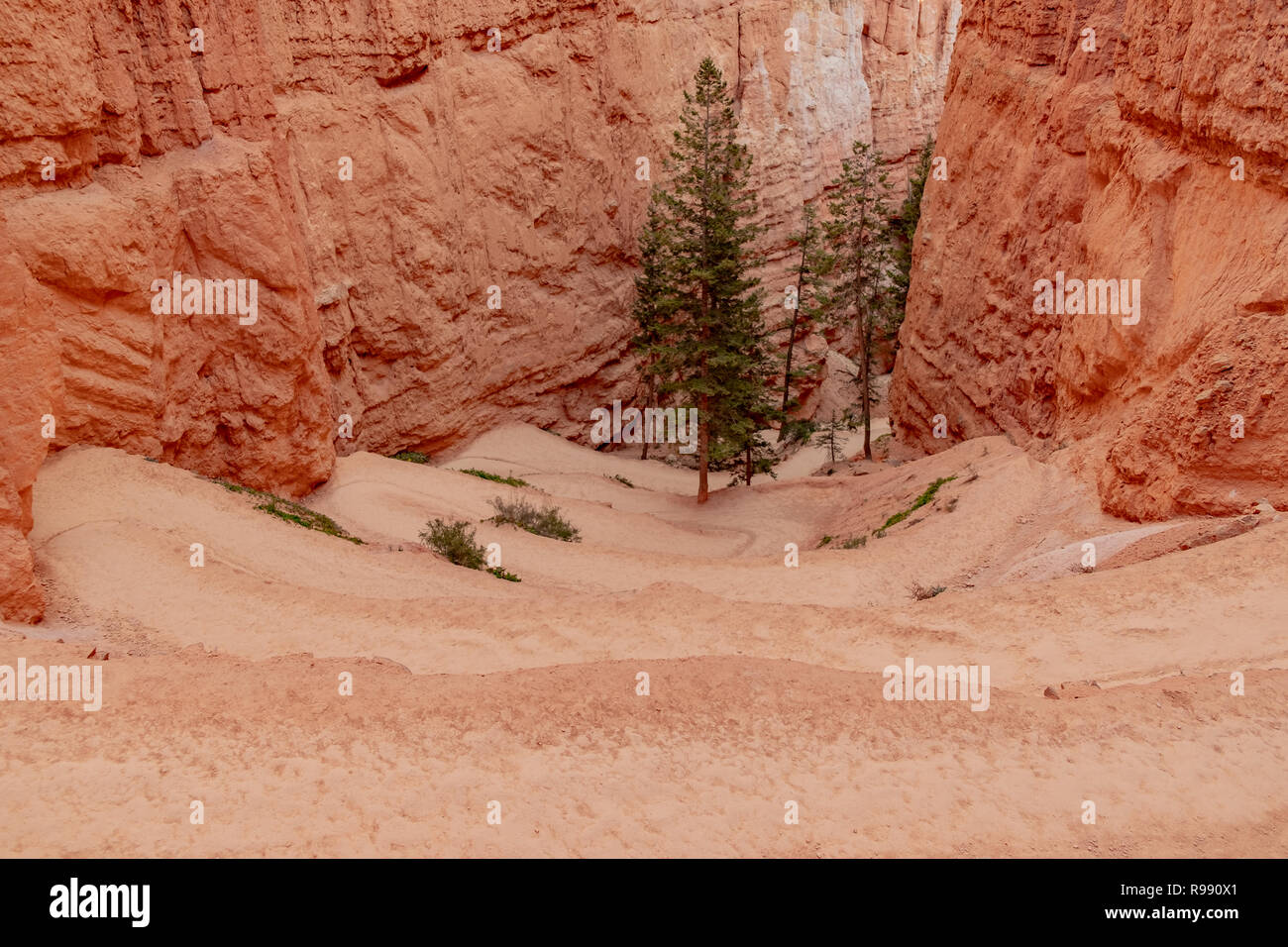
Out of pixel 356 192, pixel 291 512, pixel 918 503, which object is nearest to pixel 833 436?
pixel 918 503

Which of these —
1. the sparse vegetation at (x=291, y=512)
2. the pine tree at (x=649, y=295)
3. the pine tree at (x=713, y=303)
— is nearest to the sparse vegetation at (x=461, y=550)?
the sparse vegetation at (x=291, y=512)

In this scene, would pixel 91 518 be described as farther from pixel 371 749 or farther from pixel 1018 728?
pixel 1018 728

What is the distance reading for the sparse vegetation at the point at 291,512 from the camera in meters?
15.3

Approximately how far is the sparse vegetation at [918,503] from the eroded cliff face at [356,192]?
11462mm

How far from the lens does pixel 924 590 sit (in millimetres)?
13352

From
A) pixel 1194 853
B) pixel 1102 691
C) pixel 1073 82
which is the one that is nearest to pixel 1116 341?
pixel 1073 82

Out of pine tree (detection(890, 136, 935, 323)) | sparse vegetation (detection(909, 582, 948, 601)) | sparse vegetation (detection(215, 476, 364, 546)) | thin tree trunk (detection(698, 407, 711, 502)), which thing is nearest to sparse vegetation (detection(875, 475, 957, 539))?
sparse vegetation (detection(909, 582, 948, 601))

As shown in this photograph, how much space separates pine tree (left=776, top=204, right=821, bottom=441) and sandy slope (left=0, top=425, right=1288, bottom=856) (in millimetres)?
20236

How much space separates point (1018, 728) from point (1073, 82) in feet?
55.2

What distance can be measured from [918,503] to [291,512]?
11839mm

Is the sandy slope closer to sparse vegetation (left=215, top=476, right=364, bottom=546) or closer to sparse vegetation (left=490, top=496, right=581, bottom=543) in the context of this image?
sparse vegetation (left=215, top=476, right=364, bottom=546)

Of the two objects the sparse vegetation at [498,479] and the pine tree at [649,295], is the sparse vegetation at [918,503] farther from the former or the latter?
the pine tree at [649,295]

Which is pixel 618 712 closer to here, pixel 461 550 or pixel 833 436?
pixel 461 550

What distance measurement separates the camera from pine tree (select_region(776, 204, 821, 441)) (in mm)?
33062
